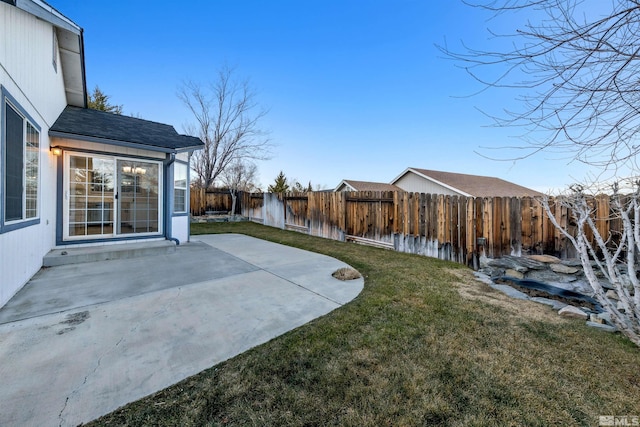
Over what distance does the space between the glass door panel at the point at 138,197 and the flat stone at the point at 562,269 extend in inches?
348

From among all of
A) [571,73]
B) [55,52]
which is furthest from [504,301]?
[55,52]

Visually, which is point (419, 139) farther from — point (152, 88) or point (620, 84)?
point (152, 88)

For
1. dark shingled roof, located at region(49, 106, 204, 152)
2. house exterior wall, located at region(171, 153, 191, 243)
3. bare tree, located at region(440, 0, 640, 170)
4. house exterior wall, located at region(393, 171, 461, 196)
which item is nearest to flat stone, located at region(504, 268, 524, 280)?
bare tree, located at region(440, 0, 640, 170)

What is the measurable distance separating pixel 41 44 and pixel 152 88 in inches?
412

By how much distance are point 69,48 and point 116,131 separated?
221cm

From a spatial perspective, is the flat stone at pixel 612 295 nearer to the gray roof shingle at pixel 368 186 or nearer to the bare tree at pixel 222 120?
the gray roof shingle at pixel 368 186

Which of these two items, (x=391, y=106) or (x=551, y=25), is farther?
(x=391, y=106)

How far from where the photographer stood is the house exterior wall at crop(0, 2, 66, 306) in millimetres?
3121

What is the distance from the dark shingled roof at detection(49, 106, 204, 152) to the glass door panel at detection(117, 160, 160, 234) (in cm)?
66

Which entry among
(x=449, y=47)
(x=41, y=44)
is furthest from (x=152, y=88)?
(x=449, y=47)

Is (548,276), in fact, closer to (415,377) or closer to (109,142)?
(415,377)

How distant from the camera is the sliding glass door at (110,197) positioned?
5.61 meters

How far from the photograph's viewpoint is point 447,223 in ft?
20.0

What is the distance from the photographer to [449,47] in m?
2.22
